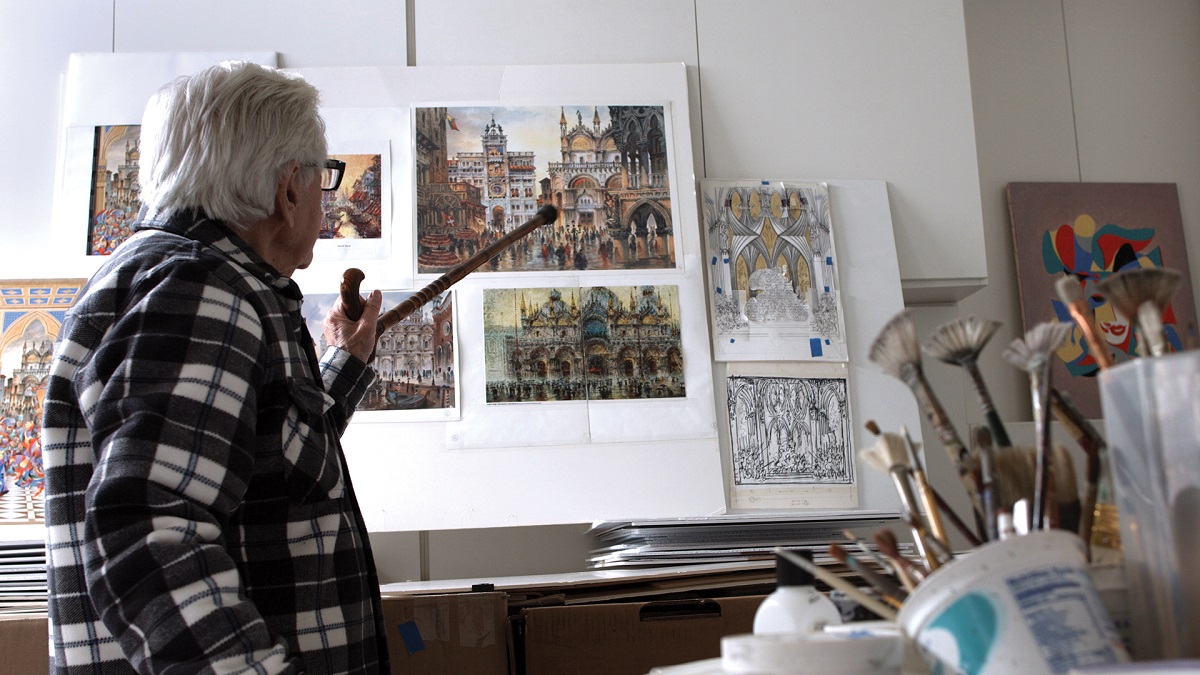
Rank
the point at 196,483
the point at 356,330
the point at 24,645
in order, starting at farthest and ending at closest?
the point at 356,330 → the point at 24,645 → the point at 196,483

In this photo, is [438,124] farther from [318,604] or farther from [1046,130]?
[1046,130]

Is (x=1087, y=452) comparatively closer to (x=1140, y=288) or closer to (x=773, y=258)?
(x=1140, y=288)

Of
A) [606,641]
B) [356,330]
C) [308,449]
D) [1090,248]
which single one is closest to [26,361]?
[356,330]

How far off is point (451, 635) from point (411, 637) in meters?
0.06

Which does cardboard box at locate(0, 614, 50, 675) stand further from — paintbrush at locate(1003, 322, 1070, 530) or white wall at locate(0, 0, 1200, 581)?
paintbrush at locate(1003, 322, 1070, 530)

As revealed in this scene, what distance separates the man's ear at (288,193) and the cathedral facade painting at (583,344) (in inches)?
26.8

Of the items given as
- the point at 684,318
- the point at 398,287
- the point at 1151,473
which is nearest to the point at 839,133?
the point at 684,318

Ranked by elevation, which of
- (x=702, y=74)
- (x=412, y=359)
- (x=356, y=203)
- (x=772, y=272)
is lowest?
(x=412, y=359)

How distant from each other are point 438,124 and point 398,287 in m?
0.33

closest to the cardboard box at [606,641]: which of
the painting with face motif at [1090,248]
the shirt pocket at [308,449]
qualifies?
the shirt pocket at [308,449]

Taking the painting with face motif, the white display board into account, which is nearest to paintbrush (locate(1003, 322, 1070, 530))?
the white display board

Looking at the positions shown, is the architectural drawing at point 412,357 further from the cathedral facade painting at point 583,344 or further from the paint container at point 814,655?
the paint container at point 814,655

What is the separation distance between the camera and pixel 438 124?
191cm

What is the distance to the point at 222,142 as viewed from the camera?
1.11m
